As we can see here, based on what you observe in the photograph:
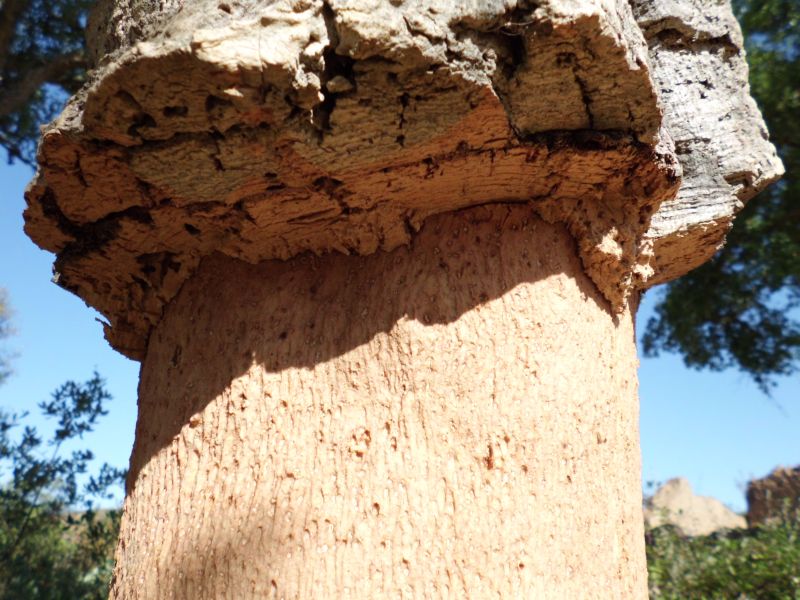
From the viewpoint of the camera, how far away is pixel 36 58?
6.88m

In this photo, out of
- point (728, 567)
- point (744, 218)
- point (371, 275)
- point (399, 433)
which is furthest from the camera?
point (744, 218)

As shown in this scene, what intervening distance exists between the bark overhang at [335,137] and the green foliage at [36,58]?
203 inches

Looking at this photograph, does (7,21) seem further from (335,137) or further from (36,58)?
(335,137)

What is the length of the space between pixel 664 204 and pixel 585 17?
3.68ft

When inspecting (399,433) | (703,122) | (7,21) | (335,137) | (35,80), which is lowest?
(399,433)

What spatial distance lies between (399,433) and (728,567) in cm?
486

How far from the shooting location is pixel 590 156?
1710 mm

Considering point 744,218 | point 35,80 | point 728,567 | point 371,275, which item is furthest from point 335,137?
point 744,218

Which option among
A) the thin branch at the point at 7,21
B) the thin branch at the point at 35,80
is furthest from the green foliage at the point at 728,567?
the thin branch at the point at 7,21

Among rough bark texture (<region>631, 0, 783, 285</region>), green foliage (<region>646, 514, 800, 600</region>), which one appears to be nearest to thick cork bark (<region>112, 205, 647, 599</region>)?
rough bark texture (<region>631, 0, 783, 285</region>)

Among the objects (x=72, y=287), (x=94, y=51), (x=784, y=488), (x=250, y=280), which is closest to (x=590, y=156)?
(x=250, y=280)

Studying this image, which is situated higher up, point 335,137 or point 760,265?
point 760,265

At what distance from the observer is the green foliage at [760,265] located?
8109 millimetres

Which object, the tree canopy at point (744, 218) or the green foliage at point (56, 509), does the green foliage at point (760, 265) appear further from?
the green foliage at point (56, 509)
